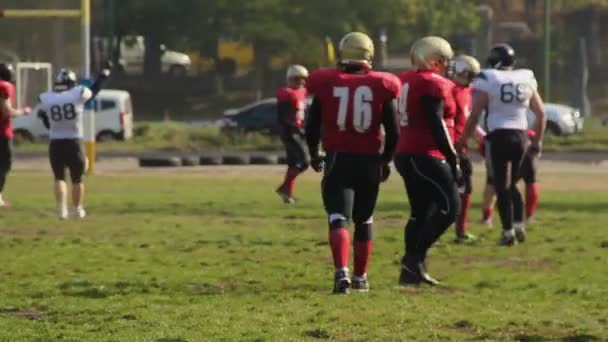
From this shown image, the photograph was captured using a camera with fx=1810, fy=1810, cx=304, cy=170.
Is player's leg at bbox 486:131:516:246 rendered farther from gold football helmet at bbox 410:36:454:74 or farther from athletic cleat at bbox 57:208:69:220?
athletic cleat at bbox 57:208:69:220

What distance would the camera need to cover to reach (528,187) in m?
18.6

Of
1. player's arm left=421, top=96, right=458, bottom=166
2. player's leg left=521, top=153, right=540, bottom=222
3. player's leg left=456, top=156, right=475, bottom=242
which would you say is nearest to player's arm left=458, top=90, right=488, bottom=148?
player's leg left=456, top=156, right=475, bottom=242

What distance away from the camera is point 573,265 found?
14.4 metres

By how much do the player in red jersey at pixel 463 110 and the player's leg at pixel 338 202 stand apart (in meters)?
3.63

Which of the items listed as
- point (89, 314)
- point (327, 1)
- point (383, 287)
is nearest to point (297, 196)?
point (383, 287)

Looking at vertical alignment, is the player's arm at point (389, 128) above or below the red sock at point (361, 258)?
above

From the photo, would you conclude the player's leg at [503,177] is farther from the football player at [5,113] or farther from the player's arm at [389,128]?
the football player at [5,113]

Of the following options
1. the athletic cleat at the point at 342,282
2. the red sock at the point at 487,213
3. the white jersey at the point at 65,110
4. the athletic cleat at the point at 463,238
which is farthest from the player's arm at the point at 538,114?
the white jersey at the point at 65,110

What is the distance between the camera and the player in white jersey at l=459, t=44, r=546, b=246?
16359 mm

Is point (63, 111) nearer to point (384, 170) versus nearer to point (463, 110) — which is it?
point (463, 110)

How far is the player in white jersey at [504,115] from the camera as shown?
16359mm

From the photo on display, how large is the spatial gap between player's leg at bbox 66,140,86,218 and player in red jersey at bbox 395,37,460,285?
7789 millimetres

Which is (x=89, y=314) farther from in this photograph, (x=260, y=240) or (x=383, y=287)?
(x=260, y=240)

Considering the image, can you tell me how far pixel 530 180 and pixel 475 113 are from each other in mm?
2488
